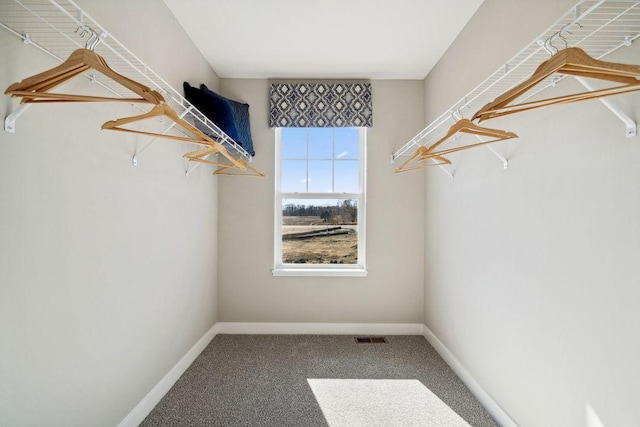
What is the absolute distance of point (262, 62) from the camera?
2691 mm

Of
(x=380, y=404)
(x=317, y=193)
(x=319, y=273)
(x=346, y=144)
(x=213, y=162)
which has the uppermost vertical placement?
(x=346, y=144)

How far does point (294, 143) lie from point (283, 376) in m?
2.10

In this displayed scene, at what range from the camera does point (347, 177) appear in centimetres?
308

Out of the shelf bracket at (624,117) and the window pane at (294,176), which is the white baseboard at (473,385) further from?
the window pane at (294,176)

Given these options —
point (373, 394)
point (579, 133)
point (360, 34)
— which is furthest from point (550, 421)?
point (360, 34)

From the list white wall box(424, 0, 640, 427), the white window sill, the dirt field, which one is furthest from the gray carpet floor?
the dirt field

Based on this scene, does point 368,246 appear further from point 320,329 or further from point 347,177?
point 320,329

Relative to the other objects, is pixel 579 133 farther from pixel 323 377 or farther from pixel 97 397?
pixel 97 397

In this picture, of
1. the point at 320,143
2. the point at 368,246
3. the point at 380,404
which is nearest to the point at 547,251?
the point at 380,404

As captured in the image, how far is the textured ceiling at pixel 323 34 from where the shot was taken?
1.98 m

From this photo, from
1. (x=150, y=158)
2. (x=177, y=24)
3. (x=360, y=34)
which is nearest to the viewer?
(x=150, y=158)

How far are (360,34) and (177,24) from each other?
1311mm

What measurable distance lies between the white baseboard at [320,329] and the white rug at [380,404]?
0.80 metres

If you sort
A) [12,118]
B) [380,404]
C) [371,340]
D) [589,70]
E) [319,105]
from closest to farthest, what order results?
[589,70] < [12,118] < [380,404] < [371,340] < [319,105]
